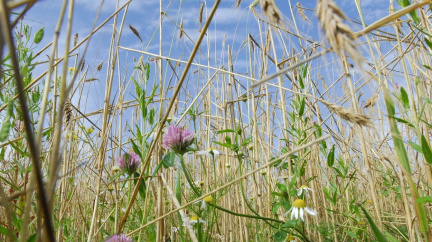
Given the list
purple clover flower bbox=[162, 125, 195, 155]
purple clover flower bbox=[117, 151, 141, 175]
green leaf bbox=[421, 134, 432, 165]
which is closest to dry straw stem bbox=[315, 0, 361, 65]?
green leaf bbox=[421, 134, 432, 165]

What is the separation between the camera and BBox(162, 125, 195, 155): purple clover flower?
103cm

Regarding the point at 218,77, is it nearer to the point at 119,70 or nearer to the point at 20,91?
the point at 119,70

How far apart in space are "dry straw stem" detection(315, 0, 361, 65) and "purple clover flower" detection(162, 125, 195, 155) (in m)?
0.66

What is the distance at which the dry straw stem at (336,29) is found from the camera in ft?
1.23

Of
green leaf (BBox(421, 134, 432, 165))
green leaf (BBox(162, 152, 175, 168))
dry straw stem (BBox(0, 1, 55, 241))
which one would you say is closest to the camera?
dry straw stem (BBox(0, 1, 55, 241))

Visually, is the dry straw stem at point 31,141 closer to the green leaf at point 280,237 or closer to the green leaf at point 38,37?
the green leaf at point 38,37

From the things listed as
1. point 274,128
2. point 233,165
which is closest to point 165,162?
point 233,165

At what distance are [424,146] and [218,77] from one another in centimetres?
143

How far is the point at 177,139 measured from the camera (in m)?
1.03

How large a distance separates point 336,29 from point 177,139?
0.69 m

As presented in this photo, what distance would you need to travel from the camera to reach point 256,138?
165 centimetres

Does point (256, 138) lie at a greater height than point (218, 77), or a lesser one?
lesser

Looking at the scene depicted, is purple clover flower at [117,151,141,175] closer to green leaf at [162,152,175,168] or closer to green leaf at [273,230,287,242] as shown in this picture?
green leaf at [162,152,175,168]

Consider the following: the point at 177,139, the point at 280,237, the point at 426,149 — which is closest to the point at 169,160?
the point at 177,139
